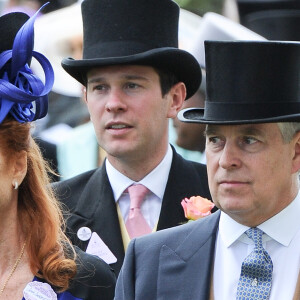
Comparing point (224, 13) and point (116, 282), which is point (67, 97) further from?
point (116, 282)

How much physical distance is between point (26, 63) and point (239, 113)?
102 cm

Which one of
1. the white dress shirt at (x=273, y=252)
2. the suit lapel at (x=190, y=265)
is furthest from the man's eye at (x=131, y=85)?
the white dress shirt at (x=273, y=252)

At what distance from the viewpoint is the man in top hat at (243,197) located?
203 inches

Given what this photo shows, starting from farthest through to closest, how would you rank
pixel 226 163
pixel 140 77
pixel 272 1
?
pixel 272 1 < pixel 140 77 < pixel 226 163

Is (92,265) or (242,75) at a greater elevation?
Answer: (242,75)

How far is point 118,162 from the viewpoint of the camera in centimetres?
669

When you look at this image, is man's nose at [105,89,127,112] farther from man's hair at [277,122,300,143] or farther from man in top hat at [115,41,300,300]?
man's hair at [277,122,300,143]

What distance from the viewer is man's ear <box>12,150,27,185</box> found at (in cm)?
567

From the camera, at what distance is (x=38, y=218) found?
5.75 m

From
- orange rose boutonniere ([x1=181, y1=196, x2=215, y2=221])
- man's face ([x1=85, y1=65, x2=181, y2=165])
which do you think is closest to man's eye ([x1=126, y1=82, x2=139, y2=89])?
man's face ([x1=85, y1=65, x2=181, y2=165])

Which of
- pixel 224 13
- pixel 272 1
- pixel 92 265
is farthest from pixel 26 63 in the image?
pixel 272 1

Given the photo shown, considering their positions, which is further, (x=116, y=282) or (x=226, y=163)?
(x=116, y=282)

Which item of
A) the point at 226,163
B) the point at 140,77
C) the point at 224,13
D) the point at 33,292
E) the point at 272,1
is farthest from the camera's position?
the point at 272,1

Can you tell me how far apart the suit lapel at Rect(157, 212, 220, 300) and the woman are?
1.47ft
